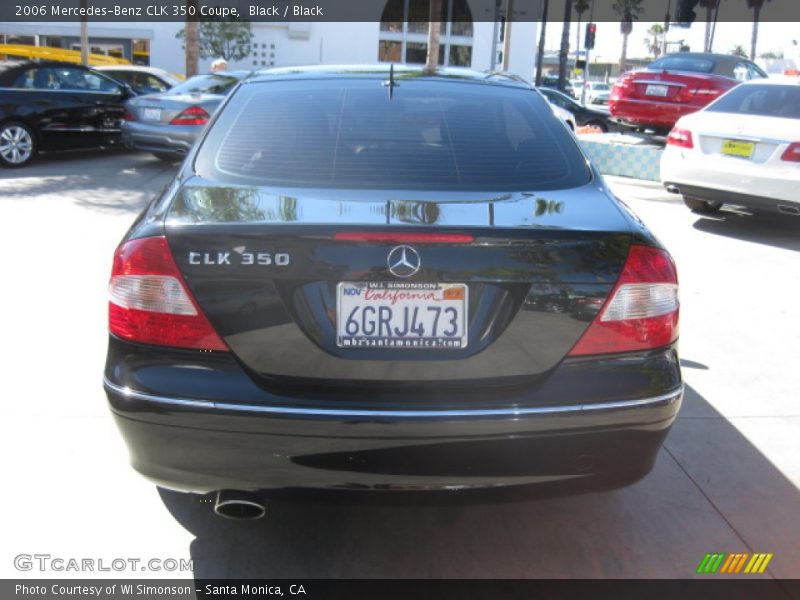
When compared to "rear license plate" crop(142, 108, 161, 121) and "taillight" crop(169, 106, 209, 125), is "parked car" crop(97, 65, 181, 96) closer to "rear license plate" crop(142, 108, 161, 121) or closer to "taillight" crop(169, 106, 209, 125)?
"rear license plate" crop(142, 108, 161, 121)

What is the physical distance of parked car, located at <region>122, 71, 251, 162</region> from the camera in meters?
10.8

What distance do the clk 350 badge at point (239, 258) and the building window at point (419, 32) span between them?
44.5 m

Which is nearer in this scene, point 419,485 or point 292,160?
point 419,485

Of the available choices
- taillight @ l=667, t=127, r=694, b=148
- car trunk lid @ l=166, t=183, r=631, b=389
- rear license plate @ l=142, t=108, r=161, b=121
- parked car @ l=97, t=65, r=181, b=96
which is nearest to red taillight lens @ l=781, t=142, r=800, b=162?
taillight @ l=667, t=127, r=694, b=148

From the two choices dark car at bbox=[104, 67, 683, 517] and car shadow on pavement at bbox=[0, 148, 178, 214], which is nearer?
dark car at bbox=[104, 67, 683, 517]

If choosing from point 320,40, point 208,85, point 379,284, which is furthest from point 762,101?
point 320,40

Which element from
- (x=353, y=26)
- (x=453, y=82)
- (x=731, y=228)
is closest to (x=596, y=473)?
(x=453, y=82)

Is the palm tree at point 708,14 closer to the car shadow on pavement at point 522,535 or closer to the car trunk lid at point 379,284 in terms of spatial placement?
the car shadow on pavement at point 522,535

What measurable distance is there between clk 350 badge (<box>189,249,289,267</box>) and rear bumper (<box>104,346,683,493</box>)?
39cm

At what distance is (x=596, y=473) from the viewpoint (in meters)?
2.43

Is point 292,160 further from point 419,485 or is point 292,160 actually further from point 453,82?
point 419,485

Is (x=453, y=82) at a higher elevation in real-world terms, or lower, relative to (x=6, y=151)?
higher

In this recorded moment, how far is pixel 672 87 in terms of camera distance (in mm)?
12750

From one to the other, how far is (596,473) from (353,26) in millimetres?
45167
